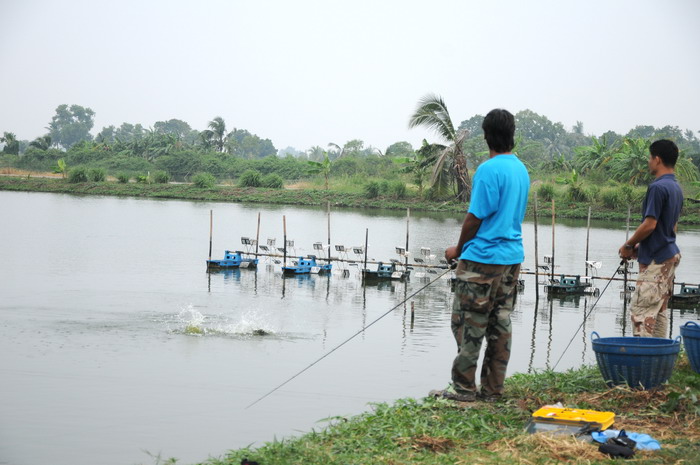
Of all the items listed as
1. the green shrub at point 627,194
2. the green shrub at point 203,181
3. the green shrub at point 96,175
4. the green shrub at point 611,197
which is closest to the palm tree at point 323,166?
the green shrub at point 203,181

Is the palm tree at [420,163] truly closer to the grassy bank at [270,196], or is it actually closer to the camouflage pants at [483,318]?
the grassy bank at [270,196]

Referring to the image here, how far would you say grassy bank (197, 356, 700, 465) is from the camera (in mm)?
3797

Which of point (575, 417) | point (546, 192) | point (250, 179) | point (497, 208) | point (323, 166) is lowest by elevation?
point (575, 417)

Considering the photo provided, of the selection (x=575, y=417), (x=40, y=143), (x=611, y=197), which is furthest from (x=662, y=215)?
(x=40, y=143)

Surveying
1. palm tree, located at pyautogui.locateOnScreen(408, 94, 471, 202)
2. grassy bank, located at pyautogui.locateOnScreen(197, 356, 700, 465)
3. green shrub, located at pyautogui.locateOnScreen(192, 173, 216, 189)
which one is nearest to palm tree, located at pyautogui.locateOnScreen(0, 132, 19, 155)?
green shrub, located at pyautogui.locateOnScreen(192, 173, 216, 189)

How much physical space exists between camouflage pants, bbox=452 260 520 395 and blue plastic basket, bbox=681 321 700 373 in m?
1.47

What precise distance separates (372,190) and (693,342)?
43898mm

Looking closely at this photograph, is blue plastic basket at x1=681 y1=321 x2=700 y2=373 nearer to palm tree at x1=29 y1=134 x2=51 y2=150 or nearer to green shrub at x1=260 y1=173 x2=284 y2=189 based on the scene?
green shrub at x1=260 y1=173 x2=284 y2=189

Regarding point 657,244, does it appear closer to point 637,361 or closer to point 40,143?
point 637,361

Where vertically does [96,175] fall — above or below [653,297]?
above

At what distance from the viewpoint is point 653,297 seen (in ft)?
17.8

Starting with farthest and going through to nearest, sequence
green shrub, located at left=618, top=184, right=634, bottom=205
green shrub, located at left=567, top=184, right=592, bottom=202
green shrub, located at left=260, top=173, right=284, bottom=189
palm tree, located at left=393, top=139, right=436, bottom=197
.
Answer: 1. green shrub, located at left=260, top=173, right=284, bottom=189
2. green shrub, located at left=567, top=184, right=592, bottom=202
3. palm tree, located at left=393, top=139, right=436, bottom=197
4. green shrub, located at left=618, top=184, right=634, bottom=205

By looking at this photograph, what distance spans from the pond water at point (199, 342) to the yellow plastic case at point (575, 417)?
5.82ft

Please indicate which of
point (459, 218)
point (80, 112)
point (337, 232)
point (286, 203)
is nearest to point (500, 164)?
point (337, 232)
